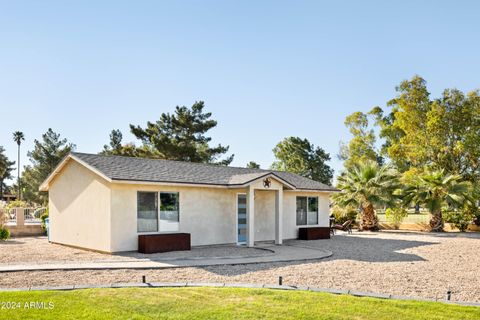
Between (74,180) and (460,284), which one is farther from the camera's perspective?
(74,180)

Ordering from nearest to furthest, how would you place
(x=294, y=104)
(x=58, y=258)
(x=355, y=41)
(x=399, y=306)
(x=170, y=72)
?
(x=399, y=306)
(x=58, y=258)
(x=355, y=41)
(x=170, y=72)
(x=294, y=104)

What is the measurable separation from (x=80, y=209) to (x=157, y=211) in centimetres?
349

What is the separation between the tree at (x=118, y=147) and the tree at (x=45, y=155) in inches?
191

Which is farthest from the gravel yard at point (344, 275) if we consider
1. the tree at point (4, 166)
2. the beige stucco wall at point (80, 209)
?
the tree at point (4, 166)

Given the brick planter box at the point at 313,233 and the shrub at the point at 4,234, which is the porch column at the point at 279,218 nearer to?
the brick planter box at the point at 313,233

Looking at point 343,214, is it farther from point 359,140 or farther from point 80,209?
point 359,140

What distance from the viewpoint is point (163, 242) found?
16562 millimetres

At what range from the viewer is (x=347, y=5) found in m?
16.5

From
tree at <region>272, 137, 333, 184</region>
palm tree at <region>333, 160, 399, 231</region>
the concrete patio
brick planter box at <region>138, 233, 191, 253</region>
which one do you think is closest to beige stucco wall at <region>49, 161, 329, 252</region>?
brick planter box at <region>138, 233, 191, 253</region>

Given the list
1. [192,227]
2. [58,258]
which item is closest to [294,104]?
Answer: [192,227]

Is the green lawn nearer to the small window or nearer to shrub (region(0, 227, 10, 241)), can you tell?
the small window

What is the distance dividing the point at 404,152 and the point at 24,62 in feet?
95.3

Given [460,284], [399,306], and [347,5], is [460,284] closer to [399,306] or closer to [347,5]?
[399,306]

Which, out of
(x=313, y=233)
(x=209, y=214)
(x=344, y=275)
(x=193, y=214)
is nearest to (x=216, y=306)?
(x=344, y=275)
